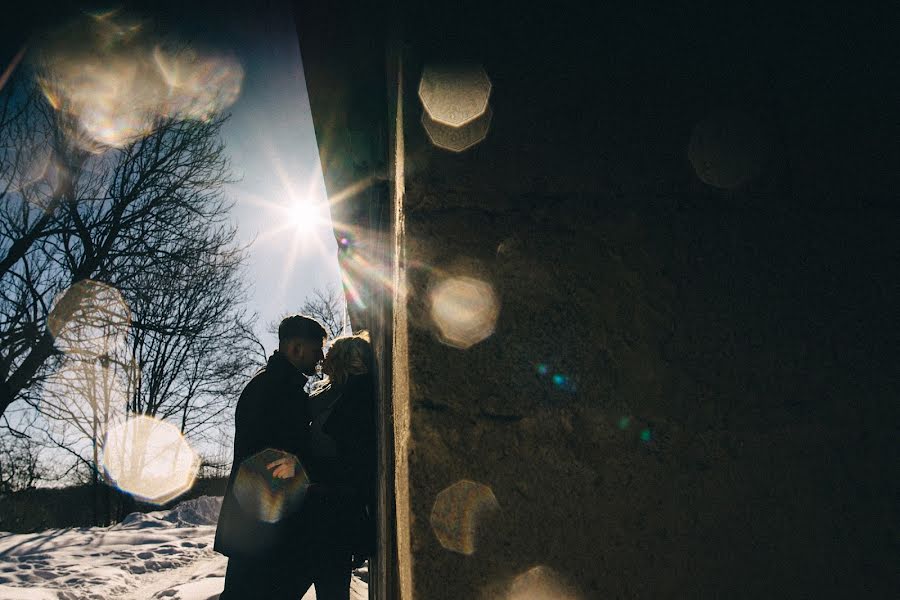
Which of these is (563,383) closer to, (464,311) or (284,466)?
(464,311)

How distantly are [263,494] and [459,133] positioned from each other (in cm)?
189

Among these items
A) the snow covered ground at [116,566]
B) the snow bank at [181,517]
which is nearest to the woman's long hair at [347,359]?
the snow covered ground at [116,566]

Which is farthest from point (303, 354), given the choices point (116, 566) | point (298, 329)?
point (116, 566)

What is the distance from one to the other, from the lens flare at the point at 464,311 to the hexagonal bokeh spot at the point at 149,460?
1455cm

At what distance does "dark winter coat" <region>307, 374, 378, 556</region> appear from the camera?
6.78ft

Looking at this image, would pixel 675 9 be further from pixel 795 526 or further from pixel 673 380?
pixel 795 526

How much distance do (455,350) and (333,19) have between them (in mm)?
1060

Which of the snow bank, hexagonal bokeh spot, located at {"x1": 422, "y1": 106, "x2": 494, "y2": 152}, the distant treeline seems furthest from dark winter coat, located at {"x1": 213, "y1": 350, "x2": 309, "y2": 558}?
the distant treeline

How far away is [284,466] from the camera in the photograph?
2047 millimetres

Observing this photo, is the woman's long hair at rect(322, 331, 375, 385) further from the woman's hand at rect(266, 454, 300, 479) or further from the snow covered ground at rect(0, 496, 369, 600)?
the snow covered ground at rect(0, 496, 369, 600)

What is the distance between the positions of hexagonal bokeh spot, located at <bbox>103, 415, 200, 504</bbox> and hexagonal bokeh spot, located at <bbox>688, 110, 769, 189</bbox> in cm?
1488

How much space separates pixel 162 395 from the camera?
12484 mm

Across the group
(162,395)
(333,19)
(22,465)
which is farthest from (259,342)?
(333,19)

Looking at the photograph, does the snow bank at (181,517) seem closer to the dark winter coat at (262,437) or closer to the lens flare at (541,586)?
the dark winter coat at (262,437)
